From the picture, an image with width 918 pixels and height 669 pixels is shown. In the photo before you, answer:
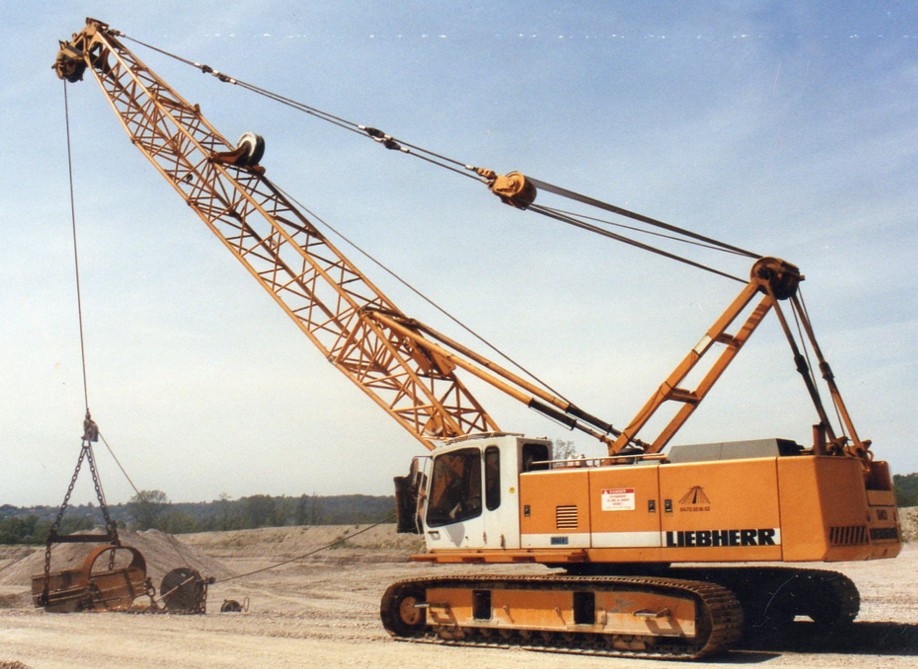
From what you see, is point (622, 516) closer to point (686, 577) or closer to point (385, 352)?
point (686, 577)

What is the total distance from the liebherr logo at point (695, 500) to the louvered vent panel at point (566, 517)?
1.66m

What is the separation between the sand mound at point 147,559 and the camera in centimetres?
2700

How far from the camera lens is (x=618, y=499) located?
39.4 feet

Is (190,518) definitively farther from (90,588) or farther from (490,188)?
(490,188)

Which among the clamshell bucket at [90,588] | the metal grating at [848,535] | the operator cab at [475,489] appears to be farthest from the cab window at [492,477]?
the clamshell bucket at [90,588]

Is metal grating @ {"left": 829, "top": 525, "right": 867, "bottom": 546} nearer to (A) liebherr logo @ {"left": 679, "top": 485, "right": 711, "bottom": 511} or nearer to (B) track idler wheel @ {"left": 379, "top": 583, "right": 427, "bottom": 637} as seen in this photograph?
(A) liebherr logo @ {"left": 679, "top": 485, "right": 711, "bottom": 511}

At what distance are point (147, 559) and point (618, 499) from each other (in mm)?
20581

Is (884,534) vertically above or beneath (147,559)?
above

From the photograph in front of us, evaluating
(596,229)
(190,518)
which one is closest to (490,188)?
(596,229)

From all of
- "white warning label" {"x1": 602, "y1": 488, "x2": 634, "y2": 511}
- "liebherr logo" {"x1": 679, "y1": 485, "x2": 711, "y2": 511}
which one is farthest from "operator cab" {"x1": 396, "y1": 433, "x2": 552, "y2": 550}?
"liebherr logo" {"x1": 679, "y1": 485, "x2": 711, "y2": 511}

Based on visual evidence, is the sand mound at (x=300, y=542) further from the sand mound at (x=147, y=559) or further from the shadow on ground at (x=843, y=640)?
the shadow on ground at (x=843, y=640)

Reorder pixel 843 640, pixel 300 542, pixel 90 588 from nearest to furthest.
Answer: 1. pixel 843 640
2. pixel 90 588
3. pixel 300 542

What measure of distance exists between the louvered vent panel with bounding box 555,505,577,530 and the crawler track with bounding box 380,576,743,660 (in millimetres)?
754

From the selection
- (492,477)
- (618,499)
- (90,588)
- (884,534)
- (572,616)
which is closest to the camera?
(884,534)
